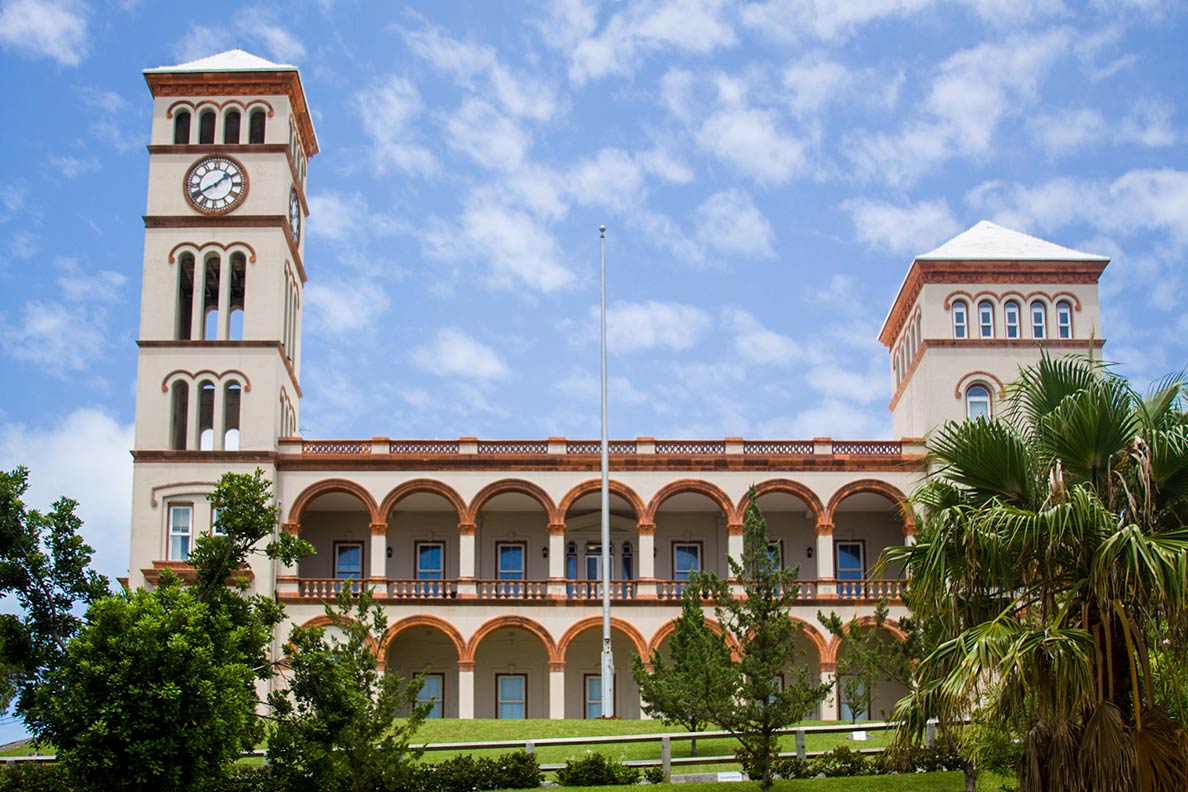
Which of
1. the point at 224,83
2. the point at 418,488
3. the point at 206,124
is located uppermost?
the point at 224,83

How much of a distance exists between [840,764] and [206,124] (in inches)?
1100

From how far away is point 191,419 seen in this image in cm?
4262

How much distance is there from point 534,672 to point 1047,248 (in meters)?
20.0

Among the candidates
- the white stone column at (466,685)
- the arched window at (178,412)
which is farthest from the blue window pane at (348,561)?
the arched window at (178,412)

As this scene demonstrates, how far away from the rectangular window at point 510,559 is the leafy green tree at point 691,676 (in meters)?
16.1

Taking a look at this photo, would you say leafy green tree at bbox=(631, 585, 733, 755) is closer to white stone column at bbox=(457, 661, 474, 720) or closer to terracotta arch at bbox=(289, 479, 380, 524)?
white stone column at bbox=(457, 661, 474, 720)

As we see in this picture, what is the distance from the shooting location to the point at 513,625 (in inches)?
1699

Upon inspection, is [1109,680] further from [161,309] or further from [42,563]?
[161,309]

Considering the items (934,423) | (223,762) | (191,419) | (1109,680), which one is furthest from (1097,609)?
(191,419)

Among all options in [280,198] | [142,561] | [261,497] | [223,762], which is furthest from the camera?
[280,198]

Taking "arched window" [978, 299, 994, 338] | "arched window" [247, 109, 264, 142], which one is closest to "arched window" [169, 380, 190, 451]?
"arched window" [247, 109, 264, 142]

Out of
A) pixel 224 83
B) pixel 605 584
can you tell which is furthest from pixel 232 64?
pixel 605 584

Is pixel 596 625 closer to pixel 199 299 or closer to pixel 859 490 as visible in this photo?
pixel 859 490

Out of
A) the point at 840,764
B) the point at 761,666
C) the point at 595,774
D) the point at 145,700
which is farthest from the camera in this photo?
the point at 840,764
